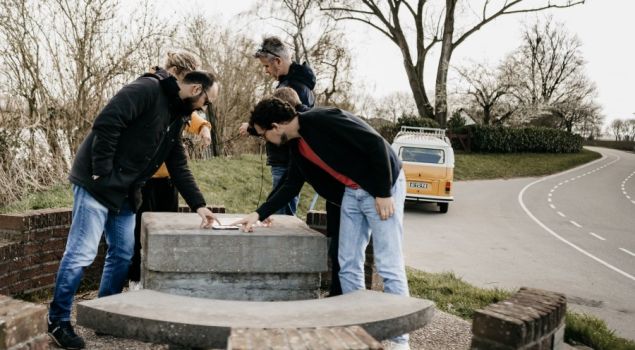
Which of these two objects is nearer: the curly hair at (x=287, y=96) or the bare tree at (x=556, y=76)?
the curly hair at (x=287, y=96)

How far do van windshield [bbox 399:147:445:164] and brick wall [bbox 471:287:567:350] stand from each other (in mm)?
11585

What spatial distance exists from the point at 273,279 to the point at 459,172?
24825mm

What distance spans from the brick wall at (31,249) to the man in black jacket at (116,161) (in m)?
1.02

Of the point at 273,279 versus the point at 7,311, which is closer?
the point at 7,311

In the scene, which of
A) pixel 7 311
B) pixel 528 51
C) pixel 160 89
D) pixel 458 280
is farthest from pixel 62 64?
pixel 528 51

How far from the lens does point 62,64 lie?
8.85 m

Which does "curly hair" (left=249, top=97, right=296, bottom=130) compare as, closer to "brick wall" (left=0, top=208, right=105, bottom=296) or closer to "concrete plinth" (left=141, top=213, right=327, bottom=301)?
"concrete plinth" (left=141, top=213, right=327, bottom=301)

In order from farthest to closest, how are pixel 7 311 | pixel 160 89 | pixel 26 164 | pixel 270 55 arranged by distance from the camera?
pixel 26 164, pixel 270 55, pixel 160 89, pixel 7 311

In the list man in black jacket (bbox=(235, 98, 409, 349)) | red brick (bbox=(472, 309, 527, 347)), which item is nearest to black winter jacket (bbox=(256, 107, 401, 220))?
man in black jacket (bbox=(235, 98, 409, 349))

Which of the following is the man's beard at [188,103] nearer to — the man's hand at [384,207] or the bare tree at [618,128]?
the man's hand at [384,207]

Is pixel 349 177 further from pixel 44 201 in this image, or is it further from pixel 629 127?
pixel 629 127

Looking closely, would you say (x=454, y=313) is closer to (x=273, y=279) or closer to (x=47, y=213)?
(x=273, y=279)

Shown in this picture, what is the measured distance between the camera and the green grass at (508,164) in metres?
27.8

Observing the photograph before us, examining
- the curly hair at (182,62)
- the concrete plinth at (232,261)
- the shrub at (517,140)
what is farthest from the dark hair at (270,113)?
the shrub at (517,140)
